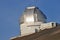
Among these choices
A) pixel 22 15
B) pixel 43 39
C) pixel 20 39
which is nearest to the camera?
pixel 43 39

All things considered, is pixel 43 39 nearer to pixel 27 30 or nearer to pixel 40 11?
pixel 27 30

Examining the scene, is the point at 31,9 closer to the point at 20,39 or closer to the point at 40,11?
the point at 40,11

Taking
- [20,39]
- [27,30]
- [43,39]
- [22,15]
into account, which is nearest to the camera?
[43,39]

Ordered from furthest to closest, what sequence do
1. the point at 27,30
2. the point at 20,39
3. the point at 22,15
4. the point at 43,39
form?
the point at 22,15
the point at 27,30
the point at 20,39
the point at 43,39

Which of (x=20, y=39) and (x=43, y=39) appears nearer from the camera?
(x=43, y=39)

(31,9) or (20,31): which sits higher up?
(31,9)

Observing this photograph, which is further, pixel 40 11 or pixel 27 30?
pixel 40 11

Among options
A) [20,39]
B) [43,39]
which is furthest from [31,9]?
[43,39]

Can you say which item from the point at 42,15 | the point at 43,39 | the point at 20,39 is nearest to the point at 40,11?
the point at 42,15

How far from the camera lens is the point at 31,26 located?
15578 millimetres

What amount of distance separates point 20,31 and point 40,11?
1.85 m

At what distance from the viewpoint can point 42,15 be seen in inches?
639

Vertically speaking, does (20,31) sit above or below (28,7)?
below

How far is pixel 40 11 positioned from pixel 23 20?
48.9 inches
